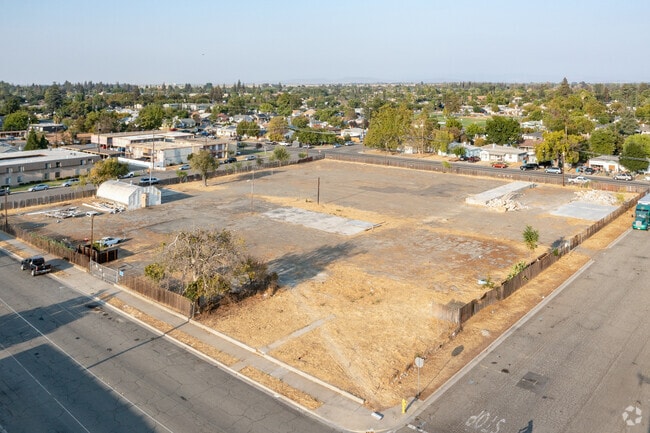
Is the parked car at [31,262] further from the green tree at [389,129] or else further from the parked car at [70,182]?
the green tree at [389,129]

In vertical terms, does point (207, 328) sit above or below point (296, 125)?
below

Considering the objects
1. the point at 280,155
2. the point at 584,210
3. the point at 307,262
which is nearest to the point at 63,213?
the point at 307,262

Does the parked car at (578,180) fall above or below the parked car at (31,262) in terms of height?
above

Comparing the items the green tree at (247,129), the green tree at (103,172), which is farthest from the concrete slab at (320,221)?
the green tree at (247,129)

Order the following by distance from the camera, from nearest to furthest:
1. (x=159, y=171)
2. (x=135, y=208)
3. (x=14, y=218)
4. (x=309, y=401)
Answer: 1. (x=309, y=401)
2. (x=14, y=218)
3. (x=135, y=208)
4. (x=159, y=171)

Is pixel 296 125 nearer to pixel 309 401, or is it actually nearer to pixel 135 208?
pixel 135 208

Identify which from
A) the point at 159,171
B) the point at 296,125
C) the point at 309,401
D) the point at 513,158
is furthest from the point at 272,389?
the point at 296,125

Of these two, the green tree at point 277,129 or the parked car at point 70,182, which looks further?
the green tree at point 277,129

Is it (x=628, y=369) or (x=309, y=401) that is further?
(x=628, y=369)
